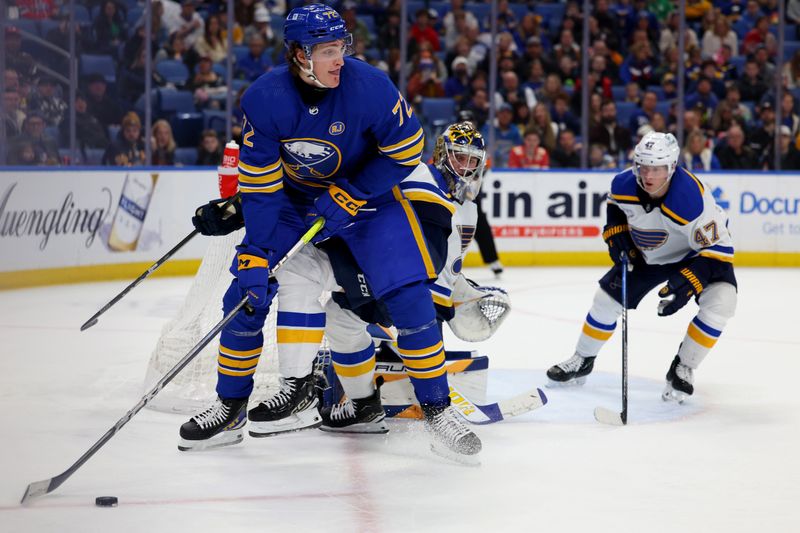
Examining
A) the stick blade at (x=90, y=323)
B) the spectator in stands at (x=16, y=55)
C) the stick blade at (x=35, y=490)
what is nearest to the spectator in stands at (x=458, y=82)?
the spectator in stands at (x=16, y=55)

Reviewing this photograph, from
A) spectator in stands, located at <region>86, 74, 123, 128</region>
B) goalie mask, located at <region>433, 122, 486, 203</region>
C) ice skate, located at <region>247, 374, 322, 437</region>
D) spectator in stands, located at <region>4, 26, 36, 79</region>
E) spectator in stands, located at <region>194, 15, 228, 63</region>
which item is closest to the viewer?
ice skate, located at <region>247, 374, 322, 437</region>

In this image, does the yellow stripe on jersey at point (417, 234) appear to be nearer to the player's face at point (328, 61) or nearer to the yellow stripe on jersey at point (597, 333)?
the player's face at point (328, 61)

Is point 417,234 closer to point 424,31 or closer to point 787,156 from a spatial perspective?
point 424,31

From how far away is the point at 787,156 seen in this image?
898cm

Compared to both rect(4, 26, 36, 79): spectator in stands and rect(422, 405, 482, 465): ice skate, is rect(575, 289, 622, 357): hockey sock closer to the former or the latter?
rect(422, 405, 482, 465): ice skate

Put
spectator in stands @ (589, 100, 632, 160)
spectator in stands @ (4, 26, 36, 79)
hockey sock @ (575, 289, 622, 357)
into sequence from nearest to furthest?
hockey sock @ (575, 289, 622, 357) < spectator in stands @ (4, 26, 36, 79) < spectator in stands @ (589, 100, 632, 160)

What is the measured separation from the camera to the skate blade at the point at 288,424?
3401 mm

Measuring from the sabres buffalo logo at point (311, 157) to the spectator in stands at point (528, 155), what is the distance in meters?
5.59

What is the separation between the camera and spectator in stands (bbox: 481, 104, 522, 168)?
875cm

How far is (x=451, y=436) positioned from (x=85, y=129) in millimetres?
4844

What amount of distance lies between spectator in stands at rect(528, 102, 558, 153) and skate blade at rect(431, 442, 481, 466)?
5.80 metres

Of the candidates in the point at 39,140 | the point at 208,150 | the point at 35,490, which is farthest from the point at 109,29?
the point at 35,490

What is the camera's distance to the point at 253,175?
3.12m

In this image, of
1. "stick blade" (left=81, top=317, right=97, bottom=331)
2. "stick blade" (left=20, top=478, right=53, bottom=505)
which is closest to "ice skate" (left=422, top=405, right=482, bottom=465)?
"stick blade" (left=20, top=478, right=53, bottom=505)
